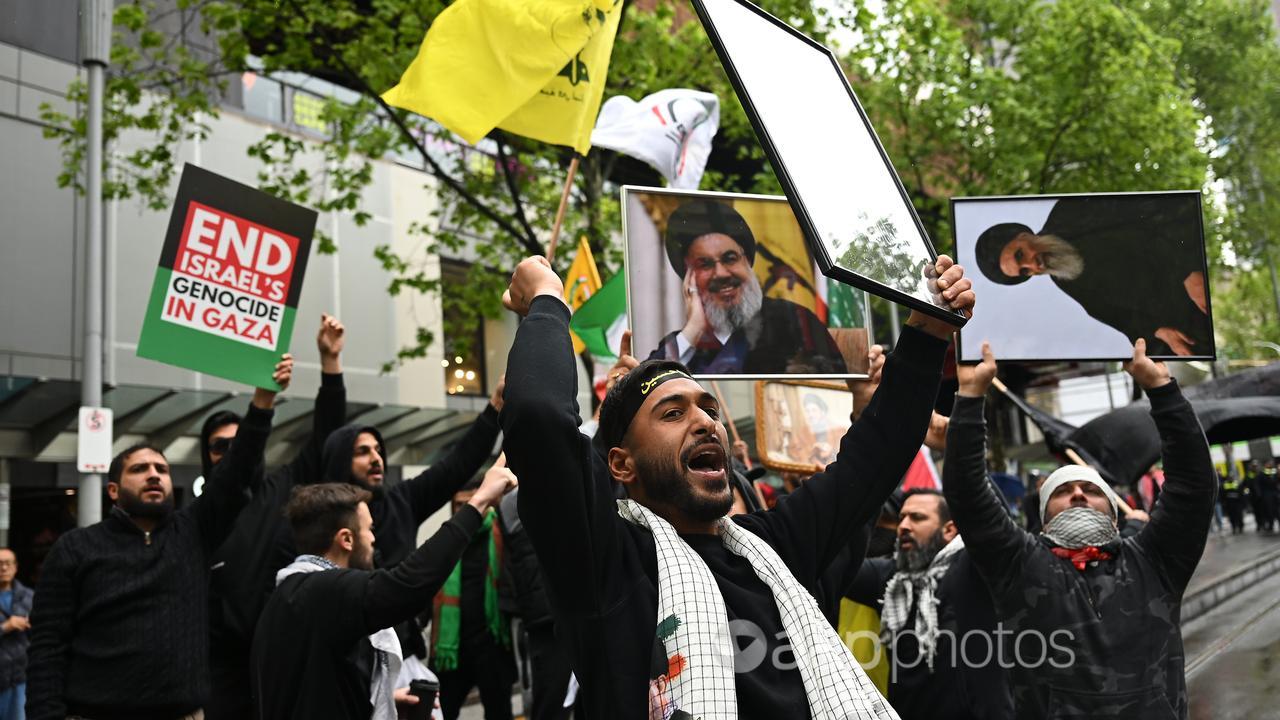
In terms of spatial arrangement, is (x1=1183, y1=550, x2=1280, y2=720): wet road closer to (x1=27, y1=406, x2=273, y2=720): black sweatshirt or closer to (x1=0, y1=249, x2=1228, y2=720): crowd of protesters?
(x1=0, y1=249, x2=1228, y2=720): crowd of protesters

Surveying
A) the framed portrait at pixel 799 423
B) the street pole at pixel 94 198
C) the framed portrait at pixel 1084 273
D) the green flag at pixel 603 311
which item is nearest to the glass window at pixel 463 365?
the street pole at pixel 94 198

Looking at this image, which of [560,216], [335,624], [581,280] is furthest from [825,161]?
[581,280]

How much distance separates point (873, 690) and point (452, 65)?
167 inches

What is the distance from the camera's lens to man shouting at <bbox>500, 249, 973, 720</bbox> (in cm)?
213

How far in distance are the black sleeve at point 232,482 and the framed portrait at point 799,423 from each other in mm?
3519

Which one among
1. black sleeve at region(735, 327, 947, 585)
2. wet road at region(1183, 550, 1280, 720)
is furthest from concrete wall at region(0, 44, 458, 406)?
black sleeve at region(735, 327, 947, 585)

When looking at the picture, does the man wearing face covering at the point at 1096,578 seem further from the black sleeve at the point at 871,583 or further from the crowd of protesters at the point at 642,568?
the black sleeve at the point at 871,583

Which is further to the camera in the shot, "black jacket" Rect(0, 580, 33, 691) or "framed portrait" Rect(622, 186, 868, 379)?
"black jacket" Rect(0, 580, 33, 691)

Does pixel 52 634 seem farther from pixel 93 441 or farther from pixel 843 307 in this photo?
pixel 93 441

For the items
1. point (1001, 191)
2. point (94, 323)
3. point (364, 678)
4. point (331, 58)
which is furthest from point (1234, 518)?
point (364, 678)

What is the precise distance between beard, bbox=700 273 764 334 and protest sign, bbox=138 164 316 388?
6.85 feet

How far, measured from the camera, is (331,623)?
345 centimetres

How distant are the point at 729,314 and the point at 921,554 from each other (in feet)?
4.84

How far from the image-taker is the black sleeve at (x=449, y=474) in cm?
508
